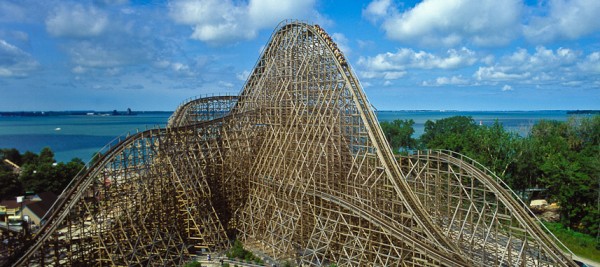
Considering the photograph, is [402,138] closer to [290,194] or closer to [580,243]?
[580,243]

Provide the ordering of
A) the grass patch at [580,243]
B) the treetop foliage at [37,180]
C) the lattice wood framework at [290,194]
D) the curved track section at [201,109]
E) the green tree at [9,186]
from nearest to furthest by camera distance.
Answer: the lattice wood framework at [290,194] < the grass patch at [580,243] < the curved track section at [201,109] < the green tree at [9,186] < the treetop foliage at [37,180]

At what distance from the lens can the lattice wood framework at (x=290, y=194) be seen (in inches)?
605

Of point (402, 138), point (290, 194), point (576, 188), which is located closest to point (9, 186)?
point (290, 194)

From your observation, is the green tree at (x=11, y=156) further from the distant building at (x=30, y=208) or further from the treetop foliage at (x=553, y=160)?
the treetop foliage at (x=553, y=160)

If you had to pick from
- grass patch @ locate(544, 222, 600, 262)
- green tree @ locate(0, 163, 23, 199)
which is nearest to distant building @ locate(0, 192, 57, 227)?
green tree @ locate(0, 163, 23, 199)

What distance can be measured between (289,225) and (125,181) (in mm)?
8136

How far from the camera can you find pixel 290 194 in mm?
18797

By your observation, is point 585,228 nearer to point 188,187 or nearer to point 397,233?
point 397,233

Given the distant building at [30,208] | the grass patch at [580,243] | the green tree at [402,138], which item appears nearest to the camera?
the grass patch at [580,243]

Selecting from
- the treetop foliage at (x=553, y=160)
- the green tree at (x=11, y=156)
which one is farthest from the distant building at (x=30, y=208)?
the treetop foliage at (x=553, y=160)

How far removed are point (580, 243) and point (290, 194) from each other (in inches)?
687

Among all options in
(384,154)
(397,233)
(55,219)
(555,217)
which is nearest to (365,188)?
(384,154)

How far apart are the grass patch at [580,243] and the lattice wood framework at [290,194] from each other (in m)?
5.69

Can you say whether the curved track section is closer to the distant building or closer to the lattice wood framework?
the lattice wood framework
